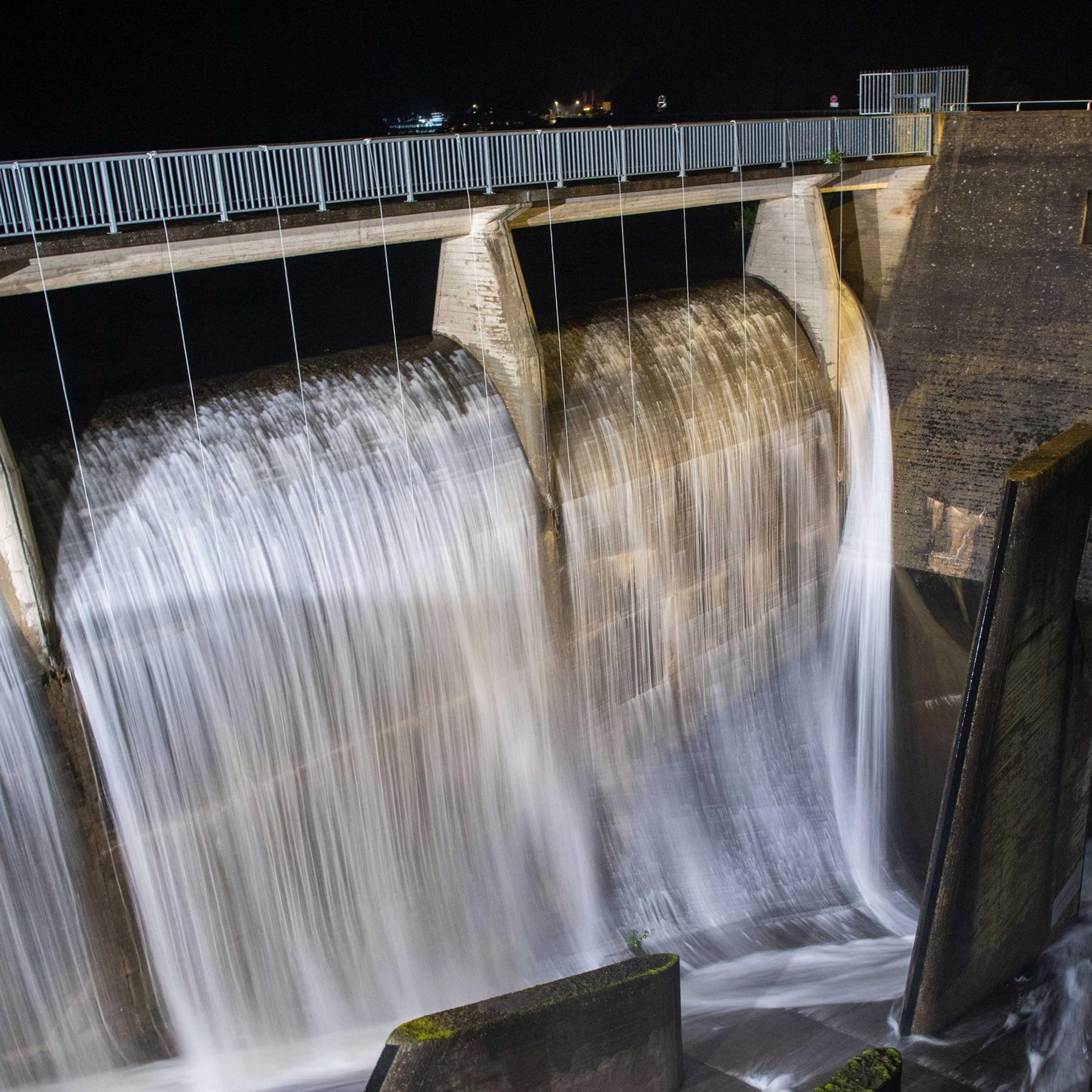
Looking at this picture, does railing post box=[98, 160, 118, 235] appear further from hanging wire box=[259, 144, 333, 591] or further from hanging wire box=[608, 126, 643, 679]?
hanging wire box=[608, 126, 643, 679]

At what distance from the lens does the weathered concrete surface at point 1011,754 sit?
31.7 feet

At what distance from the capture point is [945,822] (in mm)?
9781

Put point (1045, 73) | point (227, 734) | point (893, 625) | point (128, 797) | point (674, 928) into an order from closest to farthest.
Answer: point (128, 797) → point (227, 734) → point (674, 928) → point (893, 625) → point (1045, 73)

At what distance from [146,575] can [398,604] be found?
8.15ft

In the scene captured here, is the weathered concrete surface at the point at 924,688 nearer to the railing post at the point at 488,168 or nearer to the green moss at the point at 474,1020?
the green moss at the point at 474,1020

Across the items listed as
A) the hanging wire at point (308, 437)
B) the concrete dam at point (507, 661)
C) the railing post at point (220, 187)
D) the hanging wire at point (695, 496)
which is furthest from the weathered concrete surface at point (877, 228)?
the railing post at point (220, 187)

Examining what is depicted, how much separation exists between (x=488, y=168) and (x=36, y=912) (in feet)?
26.9

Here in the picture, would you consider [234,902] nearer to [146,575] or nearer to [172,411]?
[146,575]

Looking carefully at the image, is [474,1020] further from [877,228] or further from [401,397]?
[877,228]

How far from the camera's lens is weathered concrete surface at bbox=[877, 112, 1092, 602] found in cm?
1595

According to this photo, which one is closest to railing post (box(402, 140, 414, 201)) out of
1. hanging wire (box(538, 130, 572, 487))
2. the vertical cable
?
hanging wire (box(538, 130, 572, 487))

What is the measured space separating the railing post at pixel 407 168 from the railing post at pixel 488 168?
901 millimetres

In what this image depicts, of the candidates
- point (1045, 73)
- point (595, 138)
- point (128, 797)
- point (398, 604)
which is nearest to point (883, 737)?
point (398, 604)

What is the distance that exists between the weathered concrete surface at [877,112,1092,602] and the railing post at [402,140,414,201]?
29.5ft
